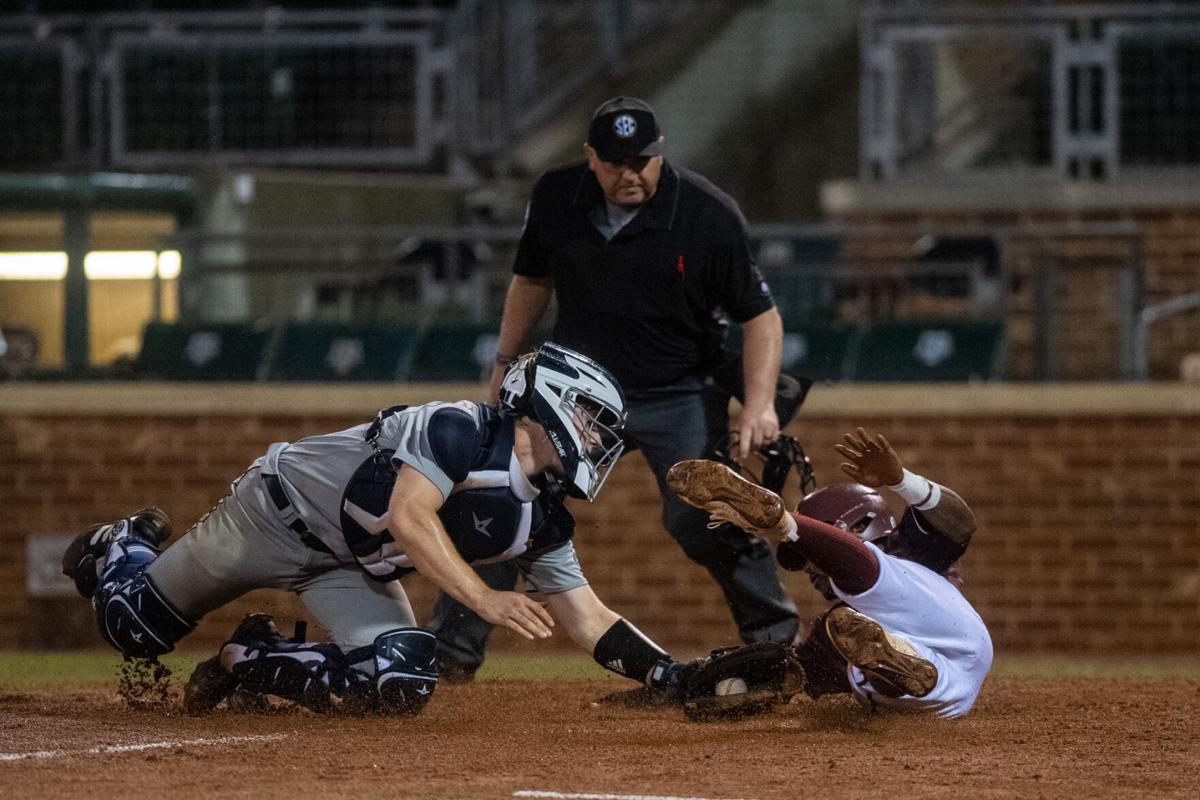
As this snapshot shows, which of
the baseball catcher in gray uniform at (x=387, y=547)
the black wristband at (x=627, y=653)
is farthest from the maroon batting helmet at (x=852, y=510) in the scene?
the baseball catcher in gray uniform at (x=387, y=547)

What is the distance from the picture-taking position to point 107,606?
232 inches

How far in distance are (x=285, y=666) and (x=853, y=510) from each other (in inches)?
76.1

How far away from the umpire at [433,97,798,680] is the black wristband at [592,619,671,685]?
0.62 m

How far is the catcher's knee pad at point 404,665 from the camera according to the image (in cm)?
566

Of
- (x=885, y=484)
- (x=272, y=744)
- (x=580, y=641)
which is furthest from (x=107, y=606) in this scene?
(x=885, y=484)

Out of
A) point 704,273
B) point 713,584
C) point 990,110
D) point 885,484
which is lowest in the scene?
point 713,584

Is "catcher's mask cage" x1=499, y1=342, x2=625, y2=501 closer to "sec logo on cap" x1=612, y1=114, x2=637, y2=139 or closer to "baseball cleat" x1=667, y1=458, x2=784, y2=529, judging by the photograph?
"baseball cleat" x1=667, y1=458, x2=784, y2=529

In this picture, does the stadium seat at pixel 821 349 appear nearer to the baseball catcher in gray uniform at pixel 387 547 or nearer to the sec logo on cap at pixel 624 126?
the sec logo on cap at pixel 624 126

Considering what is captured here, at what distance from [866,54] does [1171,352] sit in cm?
289

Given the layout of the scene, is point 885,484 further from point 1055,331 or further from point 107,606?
point 1055,331

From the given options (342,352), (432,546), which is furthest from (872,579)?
(342,352)

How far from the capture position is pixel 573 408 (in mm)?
5340

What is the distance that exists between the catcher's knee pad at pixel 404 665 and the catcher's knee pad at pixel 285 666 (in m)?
0.14

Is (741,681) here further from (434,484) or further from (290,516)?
(290,516)
